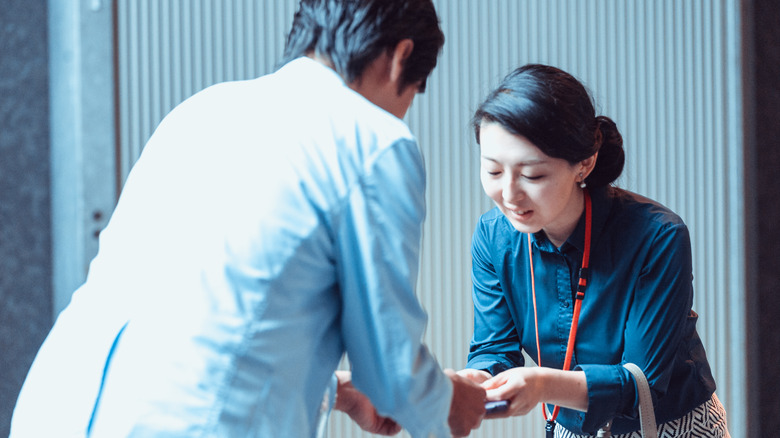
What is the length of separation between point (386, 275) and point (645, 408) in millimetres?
613

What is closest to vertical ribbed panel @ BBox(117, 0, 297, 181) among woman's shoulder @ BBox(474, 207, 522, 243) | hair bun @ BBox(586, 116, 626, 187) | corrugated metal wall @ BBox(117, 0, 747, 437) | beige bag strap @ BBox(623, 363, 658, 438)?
corrugated metal wall @ BBox(117, 0, 747, 437)

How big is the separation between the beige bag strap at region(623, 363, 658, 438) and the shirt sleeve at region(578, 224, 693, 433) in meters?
0.01

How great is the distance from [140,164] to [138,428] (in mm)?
316

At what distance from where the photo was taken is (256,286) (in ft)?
2.54

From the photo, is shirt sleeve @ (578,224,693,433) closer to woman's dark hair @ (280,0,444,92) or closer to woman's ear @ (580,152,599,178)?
woman's ear @ (580,152,599,178)

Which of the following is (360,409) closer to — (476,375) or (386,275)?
(476,375)

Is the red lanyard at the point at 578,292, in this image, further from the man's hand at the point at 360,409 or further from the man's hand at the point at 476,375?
the man's hand at the point at 360,409

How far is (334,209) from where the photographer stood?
31.1 inches

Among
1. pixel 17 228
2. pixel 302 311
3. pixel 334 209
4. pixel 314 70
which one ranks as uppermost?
pixel 314 70

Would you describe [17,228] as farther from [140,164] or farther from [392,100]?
[392,100]

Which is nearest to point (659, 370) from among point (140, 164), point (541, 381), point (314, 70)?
point (541, 381)

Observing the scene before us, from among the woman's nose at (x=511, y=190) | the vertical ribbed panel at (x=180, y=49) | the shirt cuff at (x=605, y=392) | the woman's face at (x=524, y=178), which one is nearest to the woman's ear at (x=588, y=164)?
the woman's face at (x=524, y=178)

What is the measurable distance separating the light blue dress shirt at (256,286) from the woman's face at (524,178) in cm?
44

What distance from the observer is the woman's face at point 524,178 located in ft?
4.06
